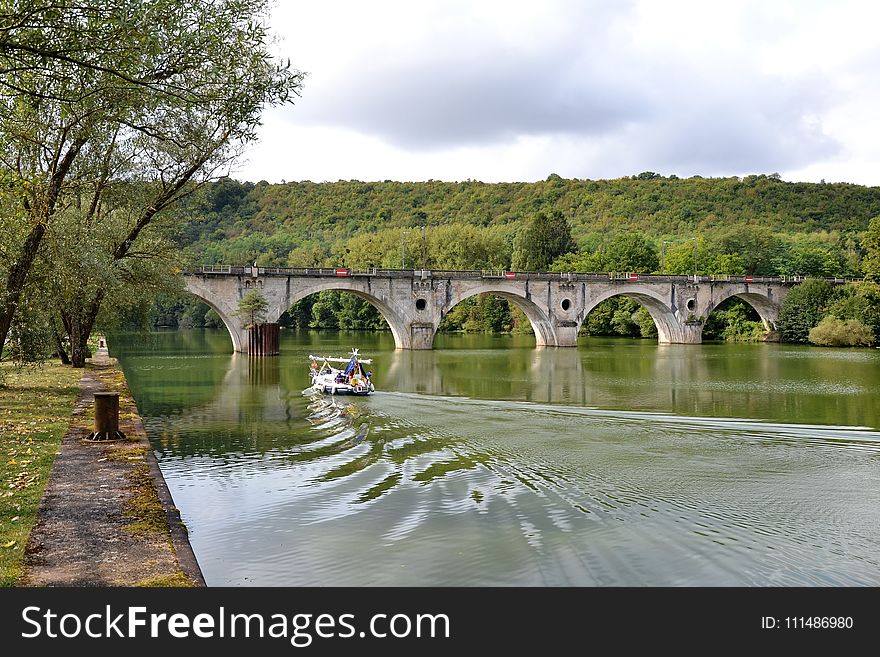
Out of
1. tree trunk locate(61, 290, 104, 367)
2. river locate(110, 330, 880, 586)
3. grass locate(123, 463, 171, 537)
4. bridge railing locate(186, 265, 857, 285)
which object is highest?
bridge railing locate(186, 265, 857, 285)

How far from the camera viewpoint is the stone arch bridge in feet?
171

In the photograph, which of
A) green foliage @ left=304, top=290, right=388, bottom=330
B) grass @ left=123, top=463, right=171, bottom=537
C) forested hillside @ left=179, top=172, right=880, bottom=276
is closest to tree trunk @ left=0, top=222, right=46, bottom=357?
grass @ left=123, top=463, right=171, bottom=537

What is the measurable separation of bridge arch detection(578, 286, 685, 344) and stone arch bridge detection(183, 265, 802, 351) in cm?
8

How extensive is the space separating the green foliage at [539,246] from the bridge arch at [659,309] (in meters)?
20.6

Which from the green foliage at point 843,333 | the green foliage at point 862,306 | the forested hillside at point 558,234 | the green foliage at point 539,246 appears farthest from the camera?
the green foliage at point 539,246

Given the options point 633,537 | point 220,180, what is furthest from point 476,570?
point 220,180

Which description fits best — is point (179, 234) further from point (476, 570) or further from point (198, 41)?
point (476, 570)

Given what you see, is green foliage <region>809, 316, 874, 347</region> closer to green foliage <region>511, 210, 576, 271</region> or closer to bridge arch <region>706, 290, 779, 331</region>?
bridge arch <region>706, 290, 779, 331</region>

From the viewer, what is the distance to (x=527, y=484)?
14086mm

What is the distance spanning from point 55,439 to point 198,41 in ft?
23.9

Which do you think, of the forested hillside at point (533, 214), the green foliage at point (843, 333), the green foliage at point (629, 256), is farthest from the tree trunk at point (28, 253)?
the green foliage at point (629, 256)

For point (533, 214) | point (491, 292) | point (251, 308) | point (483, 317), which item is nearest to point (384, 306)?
point (491, 292)

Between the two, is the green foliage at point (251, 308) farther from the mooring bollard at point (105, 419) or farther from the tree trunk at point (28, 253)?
the mooring bollard at point (105, 419)

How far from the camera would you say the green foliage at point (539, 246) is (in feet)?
292
